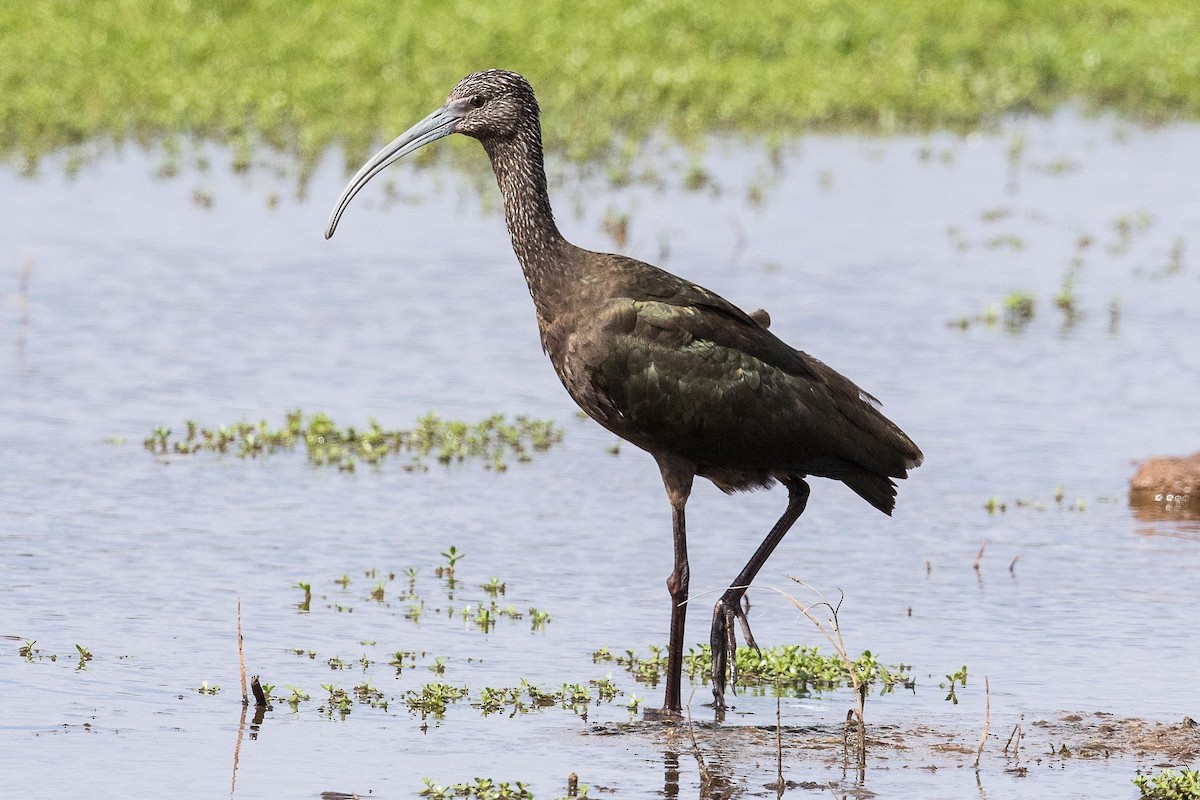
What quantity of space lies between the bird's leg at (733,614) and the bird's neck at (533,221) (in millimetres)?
1101

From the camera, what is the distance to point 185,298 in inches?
513

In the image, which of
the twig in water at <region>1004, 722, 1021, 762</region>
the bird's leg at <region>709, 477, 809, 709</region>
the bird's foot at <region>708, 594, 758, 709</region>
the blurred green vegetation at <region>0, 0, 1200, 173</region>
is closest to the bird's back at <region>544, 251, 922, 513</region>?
the bird's leg at <region>709, 477, 809, 709</region>

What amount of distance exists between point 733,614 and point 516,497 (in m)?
2.61

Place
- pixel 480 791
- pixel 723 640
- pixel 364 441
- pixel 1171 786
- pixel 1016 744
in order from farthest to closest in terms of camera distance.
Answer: pixel 364 441 → pixel 723 640 → pixel 1016 744 → pixel 1171 786 → pixel 480 791

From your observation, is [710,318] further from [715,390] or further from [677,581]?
[677,581]

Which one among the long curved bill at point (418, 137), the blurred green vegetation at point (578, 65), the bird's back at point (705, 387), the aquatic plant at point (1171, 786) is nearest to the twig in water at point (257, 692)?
the bird's back at point (705, 387)

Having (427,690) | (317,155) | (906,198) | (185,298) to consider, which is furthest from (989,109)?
(427,690)

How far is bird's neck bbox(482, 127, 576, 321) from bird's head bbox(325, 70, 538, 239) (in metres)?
0.05

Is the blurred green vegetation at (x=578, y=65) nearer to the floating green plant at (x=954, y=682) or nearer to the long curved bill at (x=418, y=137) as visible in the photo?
the long curved bill at (x=418, y=137)

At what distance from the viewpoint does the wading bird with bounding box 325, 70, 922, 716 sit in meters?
6.94

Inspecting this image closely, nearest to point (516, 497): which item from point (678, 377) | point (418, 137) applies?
point (418, 137)

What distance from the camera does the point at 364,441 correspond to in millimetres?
10125

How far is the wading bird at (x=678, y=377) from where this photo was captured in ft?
22.8

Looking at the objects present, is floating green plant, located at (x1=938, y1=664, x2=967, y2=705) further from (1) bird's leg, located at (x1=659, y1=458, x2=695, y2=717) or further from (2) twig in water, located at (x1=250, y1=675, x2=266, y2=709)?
(2) twig in water, located at (x1=250, y1=675, x2=266, y2=709)
